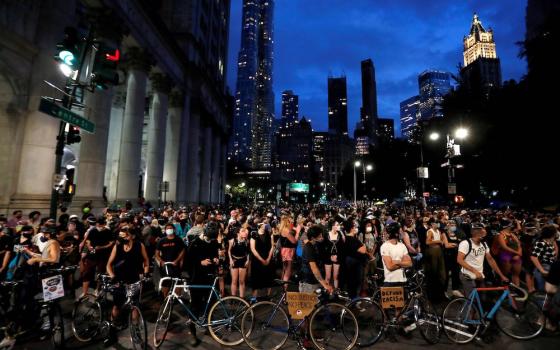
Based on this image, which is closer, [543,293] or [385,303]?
[385,303]

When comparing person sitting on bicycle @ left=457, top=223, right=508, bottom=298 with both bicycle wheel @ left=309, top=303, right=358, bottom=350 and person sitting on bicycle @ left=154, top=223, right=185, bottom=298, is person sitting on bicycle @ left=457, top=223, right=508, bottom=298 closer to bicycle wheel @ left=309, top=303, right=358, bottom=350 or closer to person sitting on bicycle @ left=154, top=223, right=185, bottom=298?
bicycle wheel @ left=309, top=303, right=358, bottom=350

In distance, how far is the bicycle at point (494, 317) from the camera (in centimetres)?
607

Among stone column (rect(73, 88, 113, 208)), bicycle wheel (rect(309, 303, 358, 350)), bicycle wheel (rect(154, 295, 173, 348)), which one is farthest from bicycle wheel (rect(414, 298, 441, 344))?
stone column (rect(73, 88, 113, 208))

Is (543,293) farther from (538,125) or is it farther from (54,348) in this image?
(538,125)

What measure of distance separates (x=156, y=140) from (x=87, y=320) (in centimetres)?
2375

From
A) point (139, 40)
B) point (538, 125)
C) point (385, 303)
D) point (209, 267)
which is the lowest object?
point (385, 303)

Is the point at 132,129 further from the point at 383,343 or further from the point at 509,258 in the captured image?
the point at 509,258

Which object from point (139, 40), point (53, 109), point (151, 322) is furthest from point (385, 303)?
point (139, 40)

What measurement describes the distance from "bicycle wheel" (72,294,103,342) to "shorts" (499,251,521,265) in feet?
33.1

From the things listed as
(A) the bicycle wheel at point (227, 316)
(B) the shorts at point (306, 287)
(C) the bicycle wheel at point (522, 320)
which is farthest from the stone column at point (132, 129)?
(C) the bicycle wheel at point (522, 320)

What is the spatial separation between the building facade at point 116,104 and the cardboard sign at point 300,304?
1354 centimetres

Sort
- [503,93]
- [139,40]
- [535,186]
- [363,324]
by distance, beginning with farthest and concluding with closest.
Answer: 1. [503,93]
2. [535,186]
3. [139,40]
4. [363,324]

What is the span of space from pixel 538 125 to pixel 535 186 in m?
8.62

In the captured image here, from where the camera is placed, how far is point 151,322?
23.0ft
